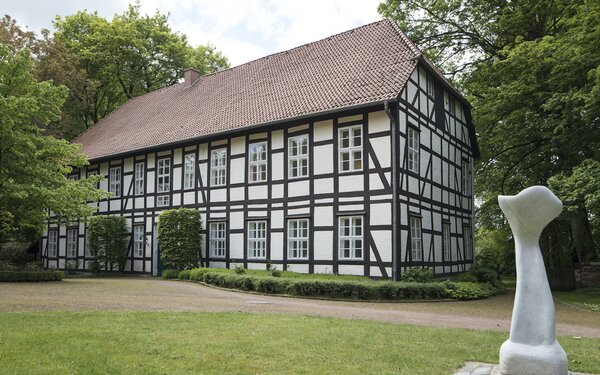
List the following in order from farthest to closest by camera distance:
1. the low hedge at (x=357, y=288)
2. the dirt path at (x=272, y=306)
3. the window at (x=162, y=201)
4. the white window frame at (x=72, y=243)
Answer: the white window frame at (x=72, y=243) → the window at (x=162, y=201) → the low hedge at (x=357, y=288) → the dirt path at (x=272, y=306)

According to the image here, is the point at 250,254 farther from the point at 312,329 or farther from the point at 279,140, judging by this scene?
the point at 312,329

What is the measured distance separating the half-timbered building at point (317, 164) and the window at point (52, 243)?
2.64m

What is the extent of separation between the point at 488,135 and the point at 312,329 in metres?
18.2

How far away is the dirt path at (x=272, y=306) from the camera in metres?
11.1

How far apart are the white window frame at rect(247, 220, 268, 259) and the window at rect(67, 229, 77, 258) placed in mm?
12255

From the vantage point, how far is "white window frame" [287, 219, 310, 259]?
18.9m

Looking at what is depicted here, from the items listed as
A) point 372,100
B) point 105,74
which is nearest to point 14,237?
point 105,74

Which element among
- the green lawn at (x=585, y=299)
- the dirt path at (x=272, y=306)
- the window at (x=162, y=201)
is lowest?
the green lawn at (x=585, y=299)

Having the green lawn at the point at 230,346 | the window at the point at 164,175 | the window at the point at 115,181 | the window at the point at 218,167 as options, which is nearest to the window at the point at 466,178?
the window at the point at 218,167

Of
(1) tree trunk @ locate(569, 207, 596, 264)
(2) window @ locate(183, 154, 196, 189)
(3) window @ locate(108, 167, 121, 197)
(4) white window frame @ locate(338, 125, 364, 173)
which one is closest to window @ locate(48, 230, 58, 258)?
(3) window @ locate(108, 167, 121, 197)

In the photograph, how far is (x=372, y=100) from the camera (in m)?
17.0

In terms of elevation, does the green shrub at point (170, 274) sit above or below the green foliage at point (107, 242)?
below

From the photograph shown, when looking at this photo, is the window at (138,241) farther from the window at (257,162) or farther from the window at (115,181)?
the window at (257,162)

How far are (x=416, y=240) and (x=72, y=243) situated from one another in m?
18.7
